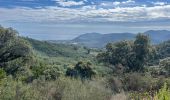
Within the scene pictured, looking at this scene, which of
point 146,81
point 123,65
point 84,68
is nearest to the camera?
point 146,81

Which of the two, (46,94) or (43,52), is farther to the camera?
(43,52)

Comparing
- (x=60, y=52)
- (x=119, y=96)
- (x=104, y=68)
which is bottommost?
(x=60, y=52)

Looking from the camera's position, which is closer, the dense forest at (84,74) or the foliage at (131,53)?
the dense forest at (84,74)

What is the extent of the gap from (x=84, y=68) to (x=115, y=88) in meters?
15.9

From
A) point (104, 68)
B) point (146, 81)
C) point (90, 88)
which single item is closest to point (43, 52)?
point (104, 68)

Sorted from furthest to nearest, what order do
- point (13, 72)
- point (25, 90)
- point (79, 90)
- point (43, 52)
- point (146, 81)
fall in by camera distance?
1. point (43, 52)
2. point (13, 72)
3. point (146, 81)
4. point (79, 90)
5. point (25, 90)

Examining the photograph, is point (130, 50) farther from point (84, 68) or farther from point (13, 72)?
point (13, 72)

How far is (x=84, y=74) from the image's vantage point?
4472 centimetres

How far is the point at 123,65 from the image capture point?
48.0m

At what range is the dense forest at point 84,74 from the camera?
20.0 meters

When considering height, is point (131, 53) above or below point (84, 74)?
above

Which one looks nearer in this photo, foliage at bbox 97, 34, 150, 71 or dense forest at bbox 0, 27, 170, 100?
dense forest at bbox 0, 27, 170, 100

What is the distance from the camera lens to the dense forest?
65.6ft

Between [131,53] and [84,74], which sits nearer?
[84,74]
